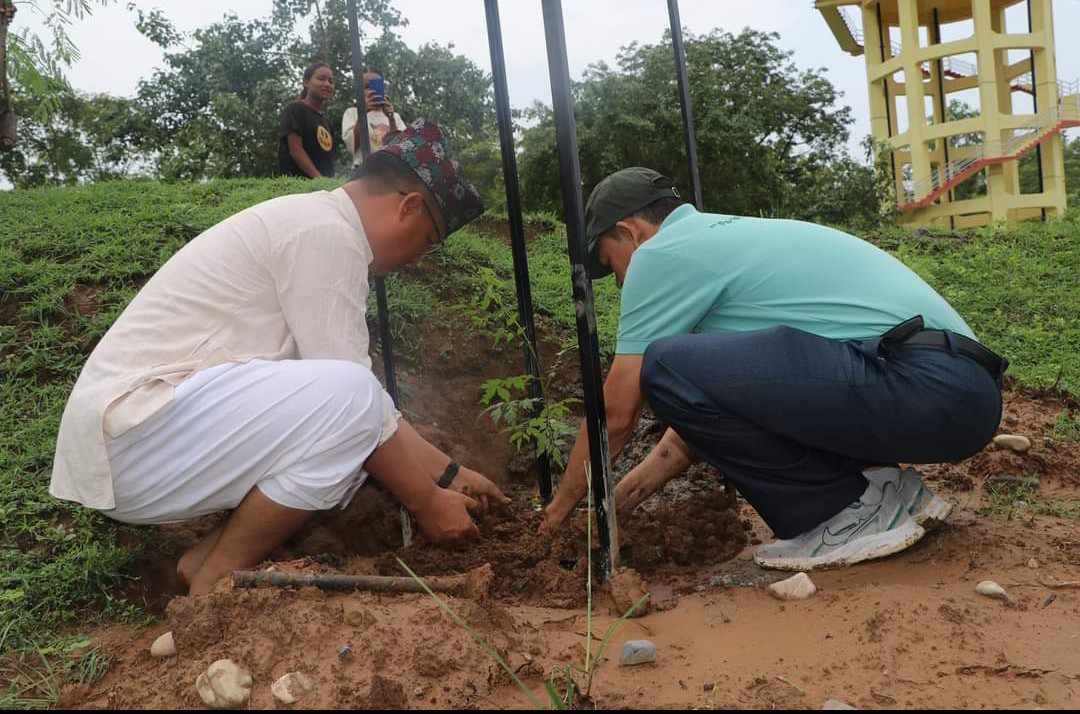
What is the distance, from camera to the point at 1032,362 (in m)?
4.98

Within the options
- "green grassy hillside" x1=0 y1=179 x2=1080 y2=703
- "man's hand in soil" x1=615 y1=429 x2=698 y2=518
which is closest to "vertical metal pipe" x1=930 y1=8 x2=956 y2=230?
"green grassy hillside" x1=0 y1=179 x2=1080 y2=703

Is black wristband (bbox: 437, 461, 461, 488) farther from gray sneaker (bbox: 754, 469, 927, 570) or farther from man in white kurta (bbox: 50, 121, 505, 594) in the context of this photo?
gray sneaker (bbox: 754, 469, 927, 570)

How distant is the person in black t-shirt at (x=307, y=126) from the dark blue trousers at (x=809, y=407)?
5.23 meters

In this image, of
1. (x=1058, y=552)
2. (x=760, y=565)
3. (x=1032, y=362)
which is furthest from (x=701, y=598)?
(x=1032, y=362)

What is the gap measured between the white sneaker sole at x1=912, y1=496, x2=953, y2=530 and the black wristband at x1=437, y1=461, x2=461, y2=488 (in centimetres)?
142

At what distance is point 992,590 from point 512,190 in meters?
2.08

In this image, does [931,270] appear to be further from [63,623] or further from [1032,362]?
[63,623]

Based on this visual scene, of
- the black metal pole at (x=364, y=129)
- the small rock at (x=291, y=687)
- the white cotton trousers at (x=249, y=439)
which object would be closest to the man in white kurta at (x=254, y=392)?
the white cotton trousers at (x=249, y=439)

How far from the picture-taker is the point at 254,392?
2.23 metres

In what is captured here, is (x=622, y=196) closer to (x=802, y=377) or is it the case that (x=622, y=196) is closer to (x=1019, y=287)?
(x=802, y=377)

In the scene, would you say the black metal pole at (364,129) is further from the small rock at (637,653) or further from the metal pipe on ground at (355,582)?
the small rock at (637,653)

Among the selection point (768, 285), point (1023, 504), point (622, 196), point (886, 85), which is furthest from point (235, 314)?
point (886, 85)

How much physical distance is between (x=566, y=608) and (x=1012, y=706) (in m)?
1.08

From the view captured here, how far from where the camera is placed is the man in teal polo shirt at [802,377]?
7.63 ft
